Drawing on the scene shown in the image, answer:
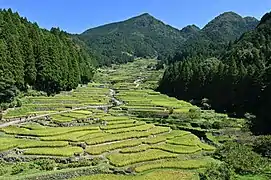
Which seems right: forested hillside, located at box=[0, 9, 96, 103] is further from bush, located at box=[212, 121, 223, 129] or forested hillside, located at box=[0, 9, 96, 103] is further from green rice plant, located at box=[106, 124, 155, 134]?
bush, located at box=[212, 121, 223, 129]

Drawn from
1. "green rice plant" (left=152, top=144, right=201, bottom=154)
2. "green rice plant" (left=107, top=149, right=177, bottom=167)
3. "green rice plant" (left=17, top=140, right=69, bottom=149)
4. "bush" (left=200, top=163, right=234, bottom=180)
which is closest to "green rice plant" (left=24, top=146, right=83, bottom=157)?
"green rice plant" (left=17, top=140, right=69, bottom=149)

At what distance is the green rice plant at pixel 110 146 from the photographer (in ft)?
140

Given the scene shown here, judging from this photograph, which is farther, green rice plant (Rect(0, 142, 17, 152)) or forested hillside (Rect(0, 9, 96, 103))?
forested hillside (Rect(0, 9, 96, 103))

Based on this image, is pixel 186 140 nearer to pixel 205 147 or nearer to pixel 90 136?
pixel 205 147

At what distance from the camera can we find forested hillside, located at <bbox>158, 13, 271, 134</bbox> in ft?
244

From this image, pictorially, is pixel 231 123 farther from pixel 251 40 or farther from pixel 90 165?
pixel 251 40

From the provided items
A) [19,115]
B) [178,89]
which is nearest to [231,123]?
[19,115]

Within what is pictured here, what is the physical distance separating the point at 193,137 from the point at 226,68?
1761 inches

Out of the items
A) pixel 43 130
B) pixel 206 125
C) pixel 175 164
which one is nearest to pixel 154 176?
pixel 175 164

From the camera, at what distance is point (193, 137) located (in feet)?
172

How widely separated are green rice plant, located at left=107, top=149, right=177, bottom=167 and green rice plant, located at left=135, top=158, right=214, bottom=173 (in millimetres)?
1081

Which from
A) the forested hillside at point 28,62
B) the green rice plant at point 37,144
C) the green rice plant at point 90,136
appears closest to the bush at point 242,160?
the green rice plant at point 90,136

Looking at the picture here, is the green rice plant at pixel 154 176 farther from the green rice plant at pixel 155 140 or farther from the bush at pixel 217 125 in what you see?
the bush at pixel 217 125

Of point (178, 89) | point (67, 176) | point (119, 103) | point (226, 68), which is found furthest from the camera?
point (178, 89)
